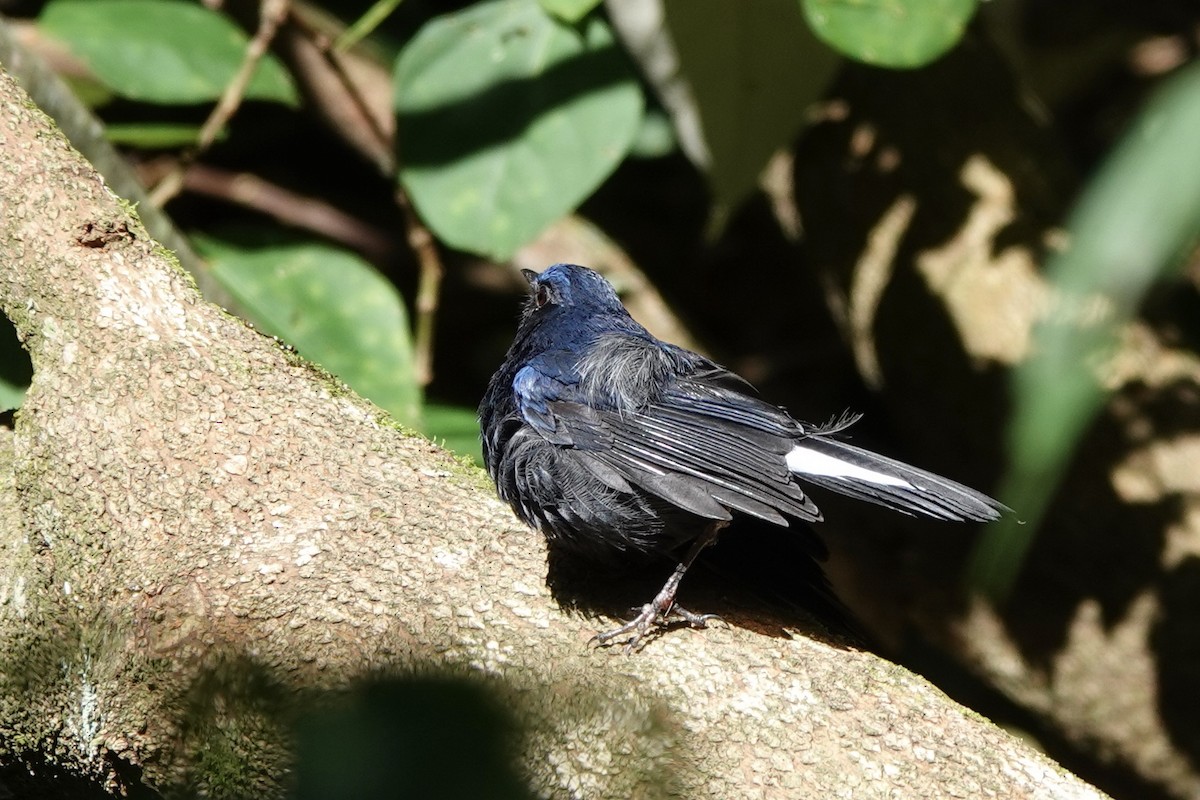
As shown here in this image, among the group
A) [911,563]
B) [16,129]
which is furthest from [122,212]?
[911,563]

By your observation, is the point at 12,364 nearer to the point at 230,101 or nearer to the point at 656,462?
the point at 656,462

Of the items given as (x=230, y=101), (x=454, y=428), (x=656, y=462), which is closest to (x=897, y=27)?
(x=656, y=462)

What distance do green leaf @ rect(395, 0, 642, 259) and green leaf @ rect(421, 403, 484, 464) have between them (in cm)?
53

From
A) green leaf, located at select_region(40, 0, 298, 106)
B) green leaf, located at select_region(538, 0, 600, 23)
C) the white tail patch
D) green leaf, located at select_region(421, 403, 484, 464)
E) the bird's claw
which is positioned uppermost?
green leaf, located at select_region(538, 0, 600, 23)

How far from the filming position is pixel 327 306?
13.8 feet

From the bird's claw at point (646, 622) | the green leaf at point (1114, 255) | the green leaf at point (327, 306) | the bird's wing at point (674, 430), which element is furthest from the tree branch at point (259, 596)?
the green leaf at point (327, 306)

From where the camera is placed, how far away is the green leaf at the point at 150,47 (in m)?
4.29

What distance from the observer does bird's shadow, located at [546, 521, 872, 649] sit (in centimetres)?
255

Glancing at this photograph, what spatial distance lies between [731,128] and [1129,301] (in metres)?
3.09

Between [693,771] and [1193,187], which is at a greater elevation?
[1193,187]

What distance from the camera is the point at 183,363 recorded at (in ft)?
8.43

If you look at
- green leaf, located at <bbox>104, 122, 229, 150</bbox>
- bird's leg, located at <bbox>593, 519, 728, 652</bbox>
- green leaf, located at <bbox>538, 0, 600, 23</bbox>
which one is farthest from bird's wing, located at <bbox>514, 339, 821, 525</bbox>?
green leaf, located at <bbox>104, 122, 229, 150</bbox>

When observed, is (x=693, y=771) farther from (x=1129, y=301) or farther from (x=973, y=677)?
(x=973, y=677)

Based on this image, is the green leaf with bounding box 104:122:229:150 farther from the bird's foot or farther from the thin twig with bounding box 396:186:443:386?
the bird's foot
